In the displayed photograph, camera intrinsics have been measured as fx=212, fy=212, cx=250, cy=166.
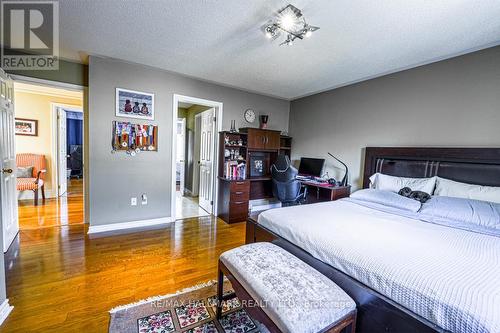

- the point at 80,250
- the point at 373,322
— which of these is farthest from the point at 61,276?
the point at 373,322

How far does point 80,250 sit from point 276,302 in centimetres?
256

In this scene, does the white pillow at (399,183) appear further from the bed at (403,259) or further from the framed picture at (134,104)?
the framed picture at (134,104)

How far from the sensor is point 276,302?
1055 mm

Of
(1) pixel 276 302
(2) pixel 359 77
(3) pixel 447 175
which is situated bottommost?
(1) pixel 276 302

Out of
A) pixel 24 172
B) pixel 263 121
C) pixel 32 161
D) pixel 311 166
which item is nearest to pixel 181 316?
pixel 311 166

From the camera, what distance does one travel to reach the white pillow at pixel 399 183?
2437 millimetres

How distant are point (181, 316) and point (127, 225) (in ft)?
6.97

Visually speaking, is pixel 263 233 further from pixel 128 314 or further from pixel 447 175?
pixel 447 175

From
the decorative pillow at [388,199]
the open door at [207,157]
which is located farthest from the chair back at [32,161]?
the decorative pillow at [388,199]

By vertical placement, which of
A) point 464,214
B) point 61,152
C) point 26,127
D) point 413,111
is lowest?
point 464,214

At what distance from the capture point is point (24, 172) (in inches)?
168

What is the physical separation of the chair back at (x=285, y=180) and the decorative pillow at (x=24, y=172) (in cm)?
493

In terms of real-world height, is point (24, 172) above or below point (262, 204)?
above

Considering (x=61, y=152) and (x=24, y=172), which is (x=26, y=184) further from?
(x=61, y=152)
